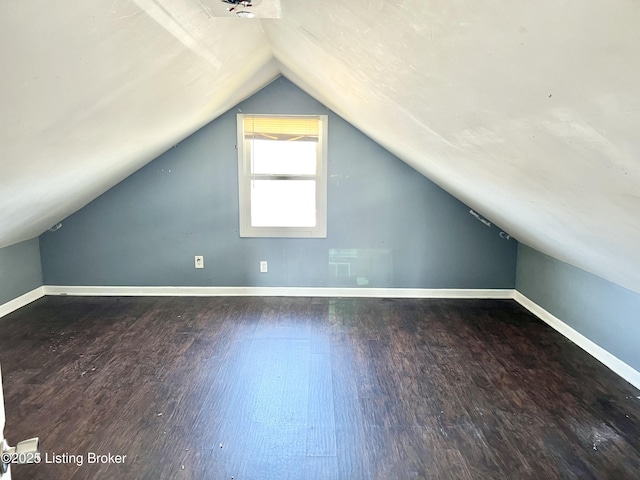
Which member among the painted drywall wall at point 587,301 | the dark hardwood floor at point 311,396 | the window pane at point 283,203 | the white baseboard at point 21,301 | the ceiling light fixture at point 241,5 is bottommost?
the dark hardwood floor at point 311,396

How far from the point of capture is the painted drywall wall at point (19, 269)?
3725 millimetres

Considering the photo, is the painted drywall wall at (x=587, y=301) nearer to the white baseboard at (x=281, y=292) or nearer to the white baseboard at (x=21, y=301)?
the white baseboard at (x=281, y=292)

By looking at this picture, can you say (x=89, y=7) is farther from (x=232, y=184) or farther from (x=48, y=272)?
(x=48, y=272)

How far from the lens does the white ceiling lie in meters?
0.87

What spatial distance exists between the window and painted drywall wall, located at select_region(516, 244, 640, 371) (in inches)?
74.1

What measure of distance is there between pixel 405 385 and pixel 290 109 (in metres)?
2.56

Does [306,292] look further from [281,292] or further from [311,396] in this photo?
[311,396]

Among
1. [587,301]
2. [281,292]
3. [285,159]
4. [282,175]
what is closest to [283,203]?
[282,175]

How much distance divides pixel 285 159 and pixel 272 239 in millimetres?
749

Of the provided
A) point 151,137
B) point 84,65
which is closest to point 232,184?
point 151,137

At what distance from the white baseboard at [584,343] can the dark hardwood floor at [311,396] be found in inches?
2.4

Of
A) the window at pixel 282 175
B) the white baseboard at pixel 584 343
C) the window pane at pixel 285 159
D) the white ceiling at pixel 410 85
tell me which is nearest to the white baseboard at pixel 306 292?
the white baseboard at pixel 584 343

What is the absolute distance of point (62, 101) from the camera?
5.37ft

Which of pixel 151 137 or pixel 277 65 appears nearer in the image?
pixel 151 137
